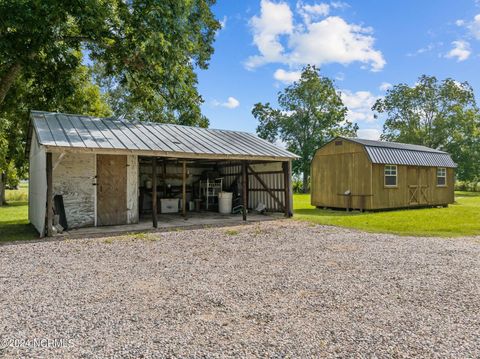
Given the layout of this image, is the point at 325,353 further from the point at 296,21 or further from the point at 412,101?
the point at 412,101

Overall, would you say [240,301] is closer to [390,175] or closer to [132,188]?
[132,188]

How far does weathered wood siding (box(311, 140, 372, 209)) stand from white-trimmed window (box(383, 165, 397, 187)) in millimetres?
1229

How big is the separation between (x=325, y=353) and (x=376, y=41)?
19.3 m

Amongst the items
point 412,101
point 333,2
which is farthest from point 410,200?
point 412,101

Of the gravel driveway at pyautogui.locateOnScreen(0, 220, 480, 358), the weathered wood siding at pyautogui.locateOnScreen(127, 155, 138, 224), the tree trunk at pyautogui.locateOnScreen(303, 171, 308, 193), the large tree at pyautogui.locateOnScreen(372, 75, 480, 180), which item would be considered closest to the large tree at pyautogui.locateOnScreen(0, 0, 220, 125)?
the weathered wood siding at pyautogui.locateOnScreen(127, 155, 138, 224)

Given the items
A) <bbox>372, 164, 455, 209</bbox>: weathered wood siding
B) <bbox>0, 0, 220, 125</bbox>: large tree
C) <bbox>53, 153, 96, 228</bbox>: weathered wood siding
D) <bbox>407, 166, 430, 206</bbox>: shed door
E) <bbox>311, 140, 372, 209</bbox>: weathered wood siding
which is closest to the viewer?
<bbox>53, 153, 96, 228</bbox>: weathered wood siding

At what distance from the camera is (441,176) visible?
60.0 ft

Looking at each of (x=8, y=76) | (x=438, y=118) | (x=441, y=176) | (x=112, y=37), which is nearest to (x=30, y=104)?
(x=8, y=76)

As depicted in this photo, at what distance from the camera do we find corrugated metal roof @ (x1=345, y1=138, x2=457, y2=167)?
14.9 metres

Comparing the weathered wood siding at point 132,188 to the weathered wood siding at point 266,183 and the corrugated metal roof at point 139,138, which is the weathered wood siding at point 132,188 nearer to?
the corrugated metal roof at point 139,138

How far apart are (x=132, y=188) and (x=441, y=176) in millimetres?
16355

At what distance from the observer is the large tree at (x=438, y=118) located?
34.5m

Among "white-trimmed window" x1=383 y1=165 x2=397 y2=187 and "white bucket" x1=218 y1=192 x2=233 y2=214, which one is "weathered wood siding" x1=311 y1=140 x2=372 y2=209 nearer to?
"white-trimmed window" x1=383 y1=165 x2=397 y2=187

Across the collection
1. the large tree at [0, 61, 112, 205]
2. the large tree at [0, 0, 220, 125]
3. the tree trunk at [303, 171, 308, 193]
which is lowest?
the tree trunk at [303, 171, 308, 193]
